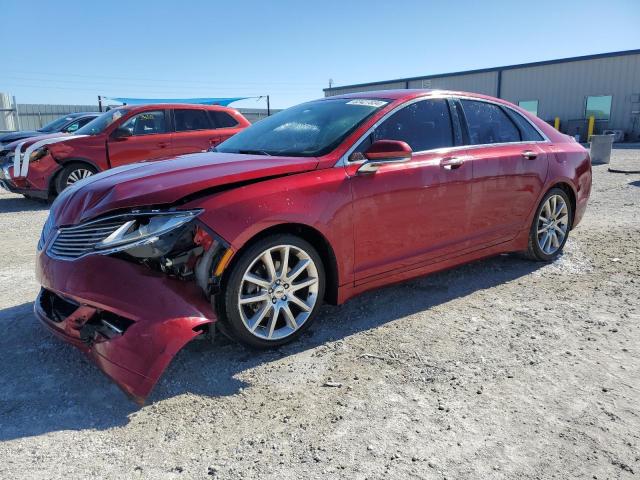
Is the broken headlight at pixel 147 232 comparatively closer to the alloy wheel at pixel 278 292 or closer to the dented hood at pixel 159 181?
the dented hood at pixel 159 181

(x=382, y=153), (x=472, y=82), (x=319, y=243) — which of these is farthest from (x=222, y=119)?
(x=472, y=82)

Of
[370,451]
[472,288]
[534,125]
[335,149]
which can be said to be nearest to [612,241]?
[534,125]

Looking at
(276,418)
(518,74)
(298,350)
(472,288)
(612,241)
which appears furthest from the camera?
(518,74)

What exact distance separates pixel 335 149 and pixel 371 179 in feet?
1.06

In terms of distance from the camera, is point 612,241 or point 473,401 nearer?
point 473,401

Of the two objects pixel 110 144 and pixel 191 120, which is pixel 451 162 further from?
pixel 110 144

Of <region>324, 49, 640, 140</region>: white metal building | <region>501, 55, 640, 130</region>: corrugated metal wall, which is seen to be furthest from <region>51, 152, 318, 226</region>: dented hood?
<region>501, 55, 640, 130</region>: corrugated metal wall

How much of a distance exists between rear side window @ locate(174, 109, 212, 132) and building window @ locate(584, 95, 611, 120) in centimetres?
2544

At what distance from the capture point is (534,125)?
4.93 m

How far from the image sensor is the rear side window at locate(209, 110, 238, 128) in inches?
369

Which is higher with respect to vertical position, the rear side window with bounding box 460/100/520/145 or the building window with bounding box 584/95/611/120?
the building window with bounding box 584/95/611/120

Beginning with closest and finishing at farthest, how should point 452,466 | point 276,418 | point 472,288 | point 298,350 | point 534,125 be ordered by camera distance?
1. point 452,466
2. point 276,418
3. point 298,350
4. point 472,288
5. point 534,125

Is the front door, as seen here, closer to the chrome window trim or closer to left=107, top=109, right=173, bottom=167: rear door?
the chrome window trim

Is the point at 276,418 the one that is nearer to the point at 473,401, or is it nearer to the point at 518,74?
the point at 473,401
